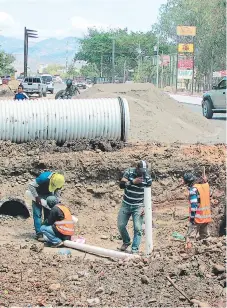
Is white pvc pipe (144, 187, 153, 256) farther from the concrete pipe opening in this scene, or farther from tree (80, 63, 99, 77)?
tree (80, 63, 99, 77)

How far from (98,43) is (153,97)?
235 feet

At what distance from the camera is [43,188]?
10.6 m

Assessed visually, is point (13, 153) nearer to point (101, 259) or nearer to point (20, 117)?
point (20, 117)

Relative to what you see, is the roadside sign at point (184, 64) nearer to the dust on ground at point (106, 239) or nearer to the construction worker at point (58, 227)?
the dust on ground at point (106, 239)

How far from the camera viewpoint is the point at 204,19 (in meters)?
73.6

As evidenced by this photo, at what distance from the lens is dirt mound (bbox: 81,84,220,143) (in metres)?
19.8

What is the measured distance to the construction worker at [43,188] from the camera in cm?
1036

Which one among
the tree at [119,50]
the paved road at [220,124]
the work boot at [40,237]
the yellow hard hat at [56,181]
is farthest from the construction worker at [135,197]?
the tree at [119,50]

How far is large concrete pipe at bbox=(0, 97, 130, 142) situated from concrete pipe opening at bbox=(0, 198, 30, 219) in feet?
11.4

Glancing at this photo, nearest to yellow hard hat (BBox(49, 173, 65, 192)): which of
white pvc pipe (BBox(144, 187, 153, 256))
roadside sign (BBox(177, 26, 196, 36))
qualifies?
white pvc pipe (BBox(144, 187, 153, 256))

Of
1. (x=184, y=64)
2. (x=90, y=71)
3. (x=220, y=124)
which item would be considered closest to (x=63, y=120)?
(x=220, y=124)

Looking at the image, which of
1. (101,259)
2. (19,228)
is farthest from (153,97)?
(101,259)

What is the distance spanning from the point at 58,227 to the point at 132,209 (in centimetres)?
127

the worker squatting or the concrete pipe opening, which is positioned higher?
the worker squatting
